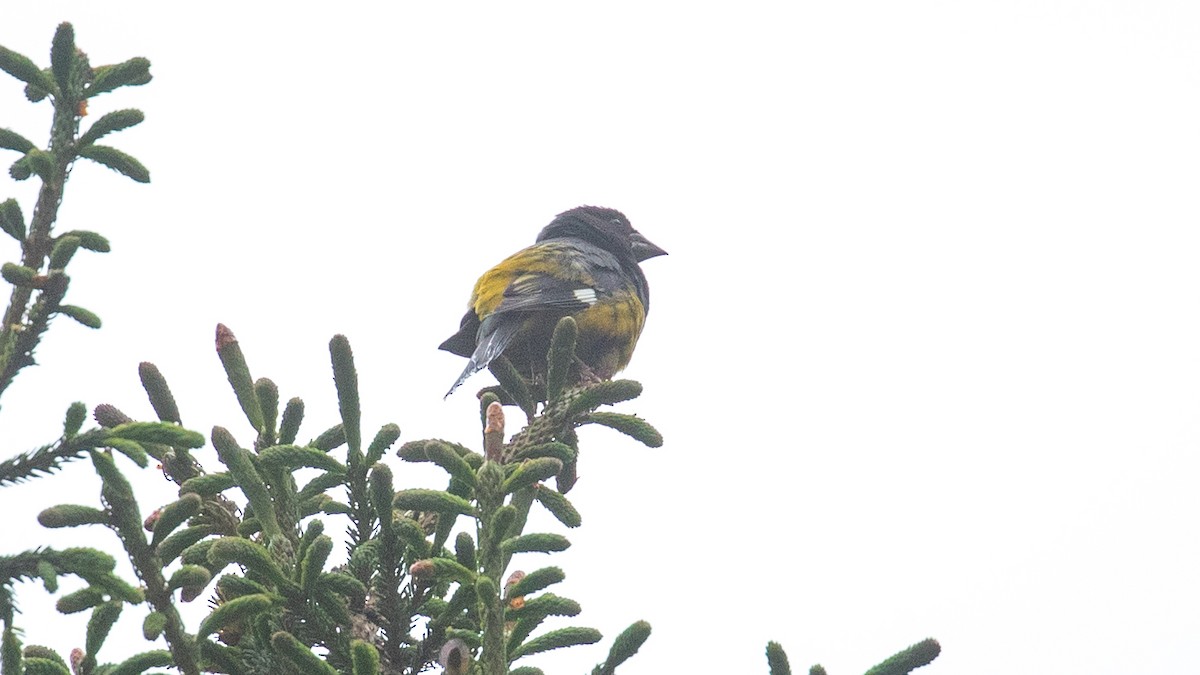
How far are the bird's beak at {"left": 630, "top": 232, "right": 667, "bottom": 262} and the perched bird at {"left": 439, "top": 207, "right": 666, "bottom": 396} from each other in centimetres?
53

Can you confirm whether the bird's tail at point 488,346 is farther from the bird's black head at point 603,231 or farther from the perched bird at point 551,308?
the bird's black head at point 603,231

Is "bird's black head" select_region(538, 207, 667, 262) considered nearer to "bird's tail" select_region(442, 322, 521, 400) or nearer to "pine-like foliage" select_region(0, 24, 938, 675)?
"bird's tail" select_region(442, 322, 521, 400)

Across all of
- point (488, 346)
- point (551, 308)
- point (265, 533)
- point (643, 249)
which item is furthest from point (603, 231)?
point (265, 533)

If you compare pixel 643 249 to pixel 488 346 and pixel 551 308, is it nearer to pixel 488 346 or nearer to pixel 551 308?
pixel 551 308

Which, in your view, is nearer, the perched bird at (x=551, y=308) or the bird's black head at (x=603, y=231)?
the perched bird at (x=551, y=308)

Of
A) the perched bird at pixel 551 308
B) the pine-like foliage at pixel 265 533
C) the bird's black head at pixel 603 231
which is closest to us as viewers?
the pine-like foliage at pixel 265 533

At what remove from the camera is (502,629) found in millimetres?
2408

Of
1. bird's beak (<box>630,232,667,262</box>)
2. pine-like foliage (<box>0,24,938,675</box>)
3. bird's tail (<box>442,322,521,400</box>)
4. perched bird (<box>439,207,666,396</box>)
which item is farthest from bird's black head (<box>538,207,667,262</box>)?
pine-like foliage (<box>0,24,938,675</box>)

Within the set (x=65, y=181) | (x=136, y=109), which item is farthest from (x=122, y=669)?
(x=136, y=109)

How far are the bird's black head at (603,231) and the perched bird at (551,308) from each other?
0.48 meters

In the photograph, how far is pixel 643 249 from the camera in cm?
787

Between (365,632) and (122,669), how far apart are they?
1.72 feet

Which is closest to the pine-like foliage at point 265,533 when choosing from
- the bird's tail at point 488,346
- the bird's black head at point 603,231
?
the bird's tail at point 488,346

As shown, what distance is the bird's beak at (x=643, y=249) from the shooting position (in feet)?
25.8
